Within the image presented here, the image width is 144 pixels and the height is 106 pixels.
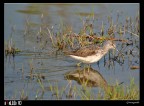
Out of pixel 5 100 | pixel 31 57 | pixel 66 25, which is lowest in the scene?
pixel 5 100

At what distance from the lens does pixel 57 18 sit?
12945 millimetres

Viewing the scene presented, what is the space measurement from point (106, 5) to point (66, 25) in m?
2.69

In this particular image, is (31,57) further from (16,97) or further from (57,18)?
(57,18)

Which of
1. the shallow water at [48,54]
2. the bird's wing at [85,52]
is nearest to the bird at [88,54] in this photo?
the bird's wing at [85,52]

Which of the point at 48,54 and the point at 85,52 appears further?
the point at 48,54

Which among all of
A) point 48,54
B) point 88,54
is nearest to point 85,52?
point 88,54

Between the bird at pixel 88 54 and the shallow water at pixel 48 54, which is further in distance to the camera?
the bird at pixel 88 54

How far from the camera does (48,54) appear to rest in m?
10.3

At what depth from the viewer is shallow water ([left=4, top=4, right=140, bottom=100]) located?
8578 mm

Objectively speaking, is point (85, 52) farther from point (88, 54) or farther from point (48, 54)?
point (48, 54)

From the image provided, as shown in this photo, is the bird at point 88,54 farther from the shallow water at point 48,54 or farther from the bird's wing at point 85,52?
the shallow water at point 48,54

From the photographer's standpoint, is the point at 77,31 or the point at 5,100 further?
the point at 77,31

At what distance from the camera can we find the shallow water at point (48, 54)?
338 inches
